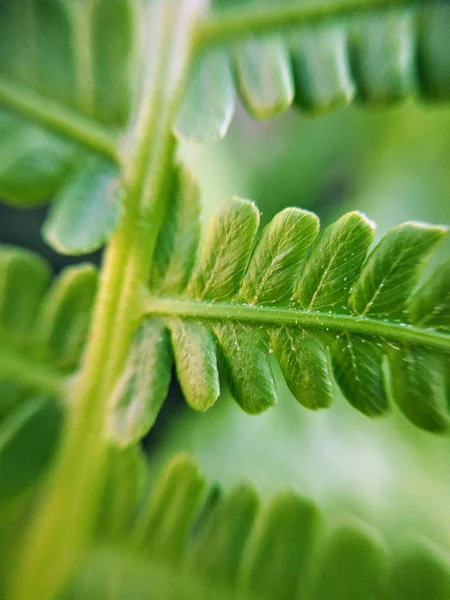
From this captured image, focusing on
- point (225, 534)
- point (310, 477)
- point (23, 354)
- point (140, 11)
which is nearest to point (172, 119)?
point (140, 11)

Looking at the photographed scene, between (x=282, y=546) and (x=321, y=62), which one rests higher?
(x=321, y=62)

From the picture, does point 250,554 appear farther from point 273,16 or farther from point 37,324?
point 273,16

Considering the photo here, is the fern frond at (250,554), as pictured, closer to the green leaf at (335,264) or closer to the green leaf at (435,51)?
the green leaf at (335,264)

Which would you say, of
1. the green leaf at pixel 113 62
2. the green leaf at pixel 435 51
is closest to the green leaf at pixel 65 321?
the green leaf at pixel 113 62

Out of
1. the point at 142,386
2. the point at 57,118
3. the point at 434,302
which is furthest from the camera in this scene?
the point at 57,118

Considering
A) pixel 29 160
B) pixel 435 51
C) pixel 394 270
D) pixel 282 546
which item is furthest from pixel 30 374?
pixel 435 51

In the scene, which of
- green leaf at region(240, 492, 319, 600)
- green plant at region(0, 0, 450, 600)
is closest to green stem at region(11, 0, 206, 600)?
green plant at region(0, 0, 450, 600)

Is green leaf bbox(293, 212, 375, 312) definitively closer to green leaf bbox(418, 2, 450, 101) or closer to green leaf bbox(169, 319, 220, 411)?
green leaf bbox(169, 319, 220, 411)
